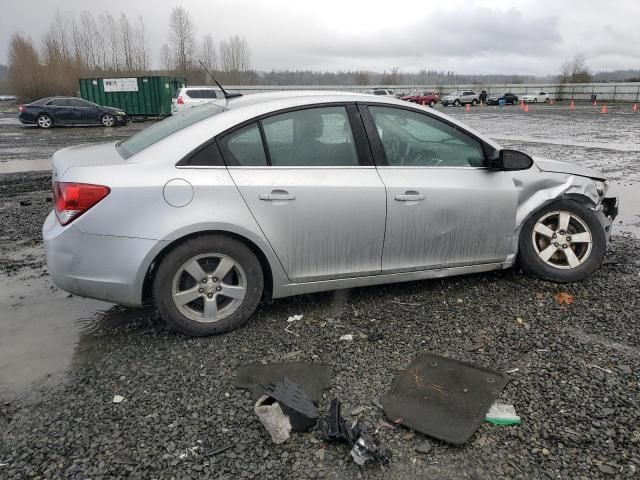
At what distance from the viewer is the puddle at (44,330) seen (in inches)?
126

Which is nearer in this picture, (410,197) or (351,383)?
(351,383)

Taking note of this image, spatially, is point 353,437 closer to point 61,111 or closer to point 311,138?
point 311,138

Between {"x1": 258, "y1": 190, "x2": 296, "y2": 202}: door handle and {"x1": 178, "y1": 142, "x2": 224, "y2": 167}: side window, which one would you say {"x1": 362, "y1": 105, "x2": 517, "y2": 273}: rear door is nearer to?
{"x1": 258, "y1": 190, "x2": 296, "y2": 202}: door handle

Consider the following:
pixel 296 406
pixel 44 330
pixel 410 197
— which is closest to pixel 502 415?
pixel 296 406

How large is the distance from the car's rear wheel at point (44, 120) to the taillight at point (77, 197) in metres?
23.6

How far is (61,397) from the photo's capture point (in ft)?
9.61

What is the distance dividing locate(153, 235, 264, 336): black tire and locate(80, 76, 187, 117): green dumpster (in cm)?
2960

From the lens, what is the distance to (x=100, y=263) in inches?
130

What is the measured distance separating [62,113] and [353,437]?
25287 millimetres

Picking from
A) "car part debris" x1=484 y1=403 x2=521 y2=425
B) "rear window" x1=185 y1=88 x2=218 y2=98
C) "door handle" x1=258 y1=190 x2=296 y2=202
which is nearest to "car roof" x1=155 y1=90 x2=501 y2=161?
"door handle" x1=258 y1=190 x2=296 y2=202

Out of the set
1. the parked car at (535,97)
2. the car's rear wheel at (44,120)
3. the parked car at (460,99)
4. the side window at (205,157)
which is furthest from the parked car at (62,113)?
the parked car at (535,97)

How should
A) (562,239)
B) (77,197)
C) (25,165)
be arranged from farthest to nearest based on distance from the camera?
(25,165), (562,239), (77,197)

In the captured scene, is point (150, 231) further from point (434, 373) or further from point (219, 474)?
Result: point (434, 373)

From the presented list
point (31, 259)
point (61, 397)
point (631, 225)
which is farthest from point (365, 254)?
point (631, 225)
